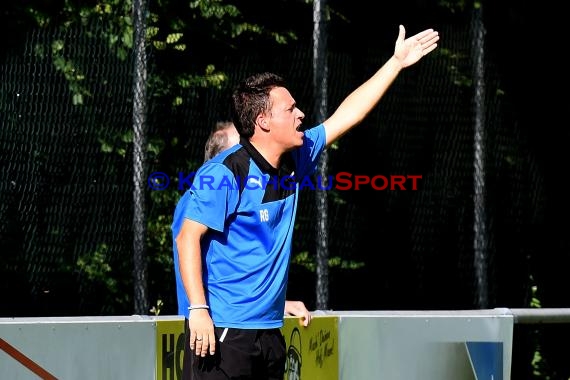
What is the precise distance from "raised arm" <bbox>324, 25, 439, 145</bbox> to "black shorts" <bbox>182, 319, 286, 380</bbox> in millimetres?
1039

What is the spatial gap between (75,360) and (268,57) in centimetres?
294

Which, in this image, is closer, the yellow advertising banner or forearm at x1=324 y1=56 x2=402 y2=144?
forearm at x1=324 y1=56 x2=402 y2=144

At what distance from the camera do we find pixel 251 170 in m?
4.29

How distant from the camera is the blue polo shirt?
4.17 metres

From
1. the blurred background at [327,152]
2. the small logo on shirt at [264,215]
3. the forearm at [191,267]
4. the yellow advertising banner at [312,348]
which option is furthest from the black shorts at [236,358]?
the blurred background at [327,152]

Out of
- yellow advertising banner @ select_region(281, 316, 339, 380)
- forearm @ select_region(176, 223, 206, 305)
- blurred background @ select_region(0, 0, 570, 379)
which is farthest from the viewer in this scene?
blurred background @ select_region(0, 0, 570, 379)

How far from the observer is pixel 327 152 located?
7410mm

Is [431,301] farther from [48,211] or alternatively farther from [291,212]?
[291,212]

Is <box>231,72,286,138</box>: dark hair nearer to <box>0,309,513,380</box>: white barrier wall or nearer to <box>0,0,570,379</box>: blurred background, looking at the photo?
<box>0,309,513,380</box>: white barrier wall

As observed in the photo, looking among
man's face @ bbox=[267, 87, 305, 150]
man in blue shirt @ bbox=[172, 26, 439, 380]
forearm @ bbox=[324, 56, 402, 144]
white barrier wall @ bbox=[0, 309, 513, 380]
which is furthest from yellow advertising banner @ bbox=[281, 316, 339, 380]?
man's face @ bbox=[267, 87, 305, 150]

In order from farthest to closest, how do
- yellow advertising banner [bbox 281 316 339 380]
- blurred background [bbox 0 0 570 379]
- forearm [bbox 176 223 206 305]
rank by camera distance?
blurred background [bbox 0 0 570 379] → yellow advertising banner [bbox 281 316 339 380] → forearm [bbox 176 223 206 305]

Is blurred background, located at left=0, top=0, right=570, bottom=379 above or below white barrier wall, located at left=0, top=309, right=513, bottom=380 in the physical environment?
above

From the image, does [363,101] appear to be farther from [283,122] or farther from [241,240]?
[241,240]

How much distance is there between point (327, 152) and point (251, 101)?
3.01 meters
